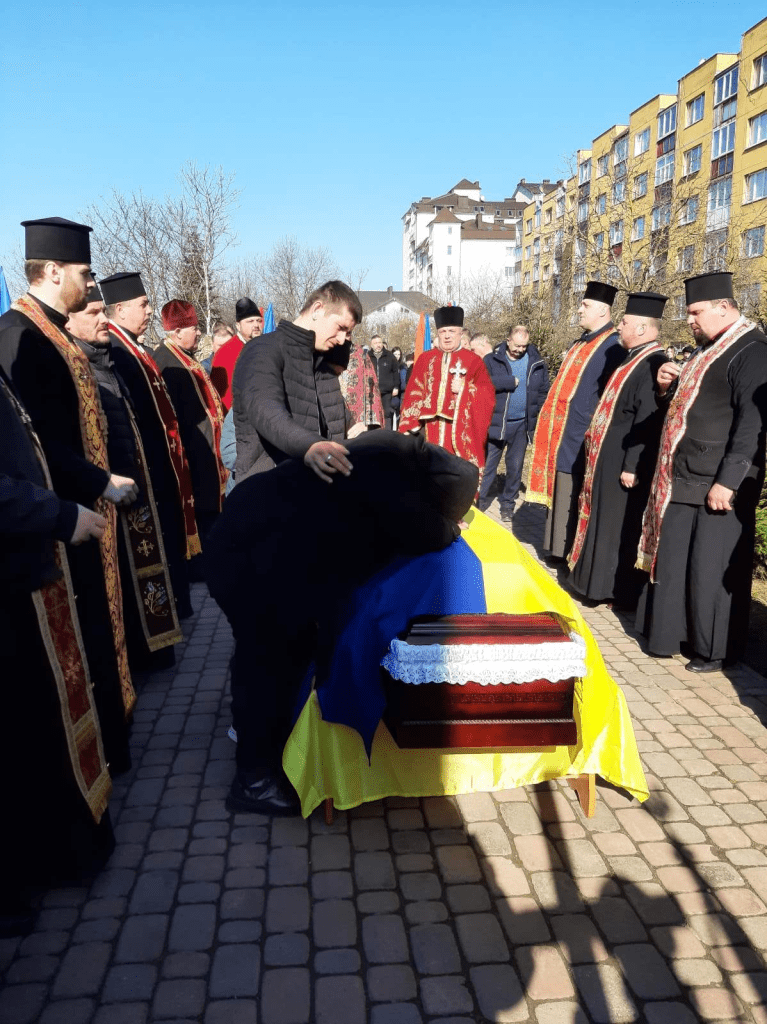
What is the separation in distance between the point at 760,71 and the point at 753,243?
14.2 meters

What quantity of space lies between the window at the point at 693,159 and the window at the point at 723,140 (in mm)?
989

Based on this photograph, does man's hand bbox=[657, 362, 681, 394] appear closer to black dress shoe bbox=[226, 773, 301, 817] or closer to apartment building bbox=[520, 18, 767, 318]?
black dress shoe bbox=[226, 773, 301, 817]

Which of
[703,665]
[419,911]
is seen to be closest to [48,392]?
[419,911]

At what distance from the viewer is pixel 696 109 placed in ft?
132

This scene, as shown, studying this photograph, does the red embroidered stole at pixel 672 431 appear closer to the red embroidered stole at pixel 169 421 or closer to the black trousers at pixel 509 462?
the red embroidered stole at pixel 169 421

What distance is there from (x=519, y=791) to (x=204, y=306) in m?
18.7

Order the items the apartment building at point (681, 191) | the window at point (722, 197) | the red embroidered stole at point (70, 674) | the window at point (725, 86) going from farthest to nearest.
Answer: the window at point (722, 197) → the window at point (725, 86) → the apartment building at point (681, 191) → the red embroidered stole at point (70, 674)

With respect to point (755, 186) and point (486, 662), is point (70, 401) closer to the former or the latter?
point (486, 662)

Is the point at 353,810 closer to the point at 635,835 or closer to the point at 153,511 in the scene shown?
the point at 635,835

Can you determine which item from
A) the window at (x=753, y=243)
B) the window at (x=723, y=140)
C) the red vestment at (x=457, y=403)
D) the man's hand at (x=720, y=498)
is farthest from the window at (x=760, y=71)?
the man's hand at (x=720, y=498)

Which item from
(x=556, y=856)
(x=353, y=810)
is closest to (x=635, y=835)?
(x=556, y=856)

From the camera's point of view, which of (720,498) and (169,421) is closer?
(720,498)

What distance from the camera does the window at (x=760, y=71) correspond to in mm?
33625

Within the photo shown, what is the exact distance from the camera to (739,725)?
A: 4164 mm
